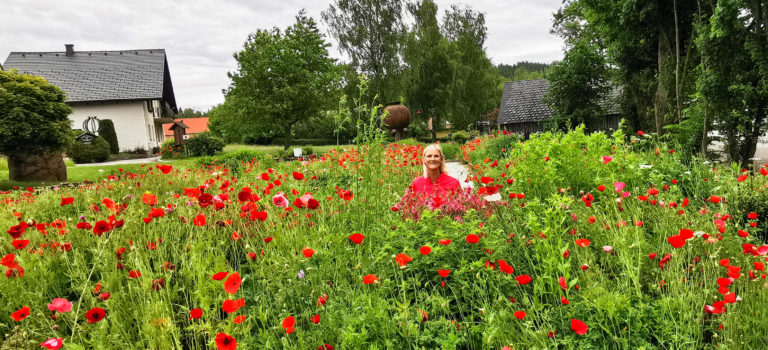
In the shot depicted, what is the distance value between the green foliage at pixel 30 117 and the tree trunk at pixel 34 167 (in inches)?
8.6

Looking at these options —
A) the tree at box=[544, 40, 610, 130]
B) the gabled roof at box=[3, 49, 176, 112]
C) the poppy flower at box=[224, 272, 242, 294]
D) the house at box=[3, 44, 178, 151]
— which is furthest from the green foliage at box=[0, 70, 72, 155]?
the gabled roof at box=[3, 49, 176, 112]

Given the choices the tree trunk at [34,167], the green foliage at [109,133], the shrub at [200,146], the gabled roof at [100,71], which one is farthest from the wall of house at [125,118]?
the tree trunk at [34,167]

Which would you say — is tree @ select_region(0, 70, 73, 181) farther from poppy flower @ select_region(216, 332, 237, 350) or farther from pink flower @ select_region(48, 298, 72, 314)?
poppy flower @ select_region(216, 332, 237, 350)

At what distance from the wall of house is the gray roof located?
2512 centimetres

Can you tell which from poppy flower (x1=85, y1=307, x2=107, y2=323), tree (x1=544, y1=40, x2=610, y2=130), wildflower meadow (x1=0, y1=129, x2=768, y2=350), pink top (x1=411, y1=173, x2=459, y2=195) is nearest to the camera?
poppy flower (x1=85, y1=307, x2=107, y2=323)

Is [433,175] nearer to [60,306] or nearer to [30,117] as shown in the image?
[60,306]

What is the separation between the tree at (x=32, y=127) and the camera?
360 inches

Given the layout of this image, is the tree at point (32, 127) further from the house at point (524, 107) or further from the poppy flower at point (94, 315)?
the house at point (524, 107)

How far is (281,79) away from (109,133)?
1286cm

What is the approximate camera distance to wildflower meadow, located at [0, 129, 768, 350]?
1.58 metres

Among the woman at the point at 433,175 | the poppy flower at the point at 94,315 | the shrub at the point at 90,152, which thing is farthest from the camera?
the shrub at the point at 90,152

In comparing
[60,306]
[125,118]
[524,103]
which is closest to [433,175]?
[60,306]

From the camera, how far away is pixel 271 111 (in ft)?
64.9

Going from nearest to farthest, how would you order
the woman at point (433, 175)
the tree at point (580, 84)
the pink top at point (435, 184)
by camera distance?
the pink top at point (435, 184) < the woman at point (433, 175) < the tree at point (580, 84)
